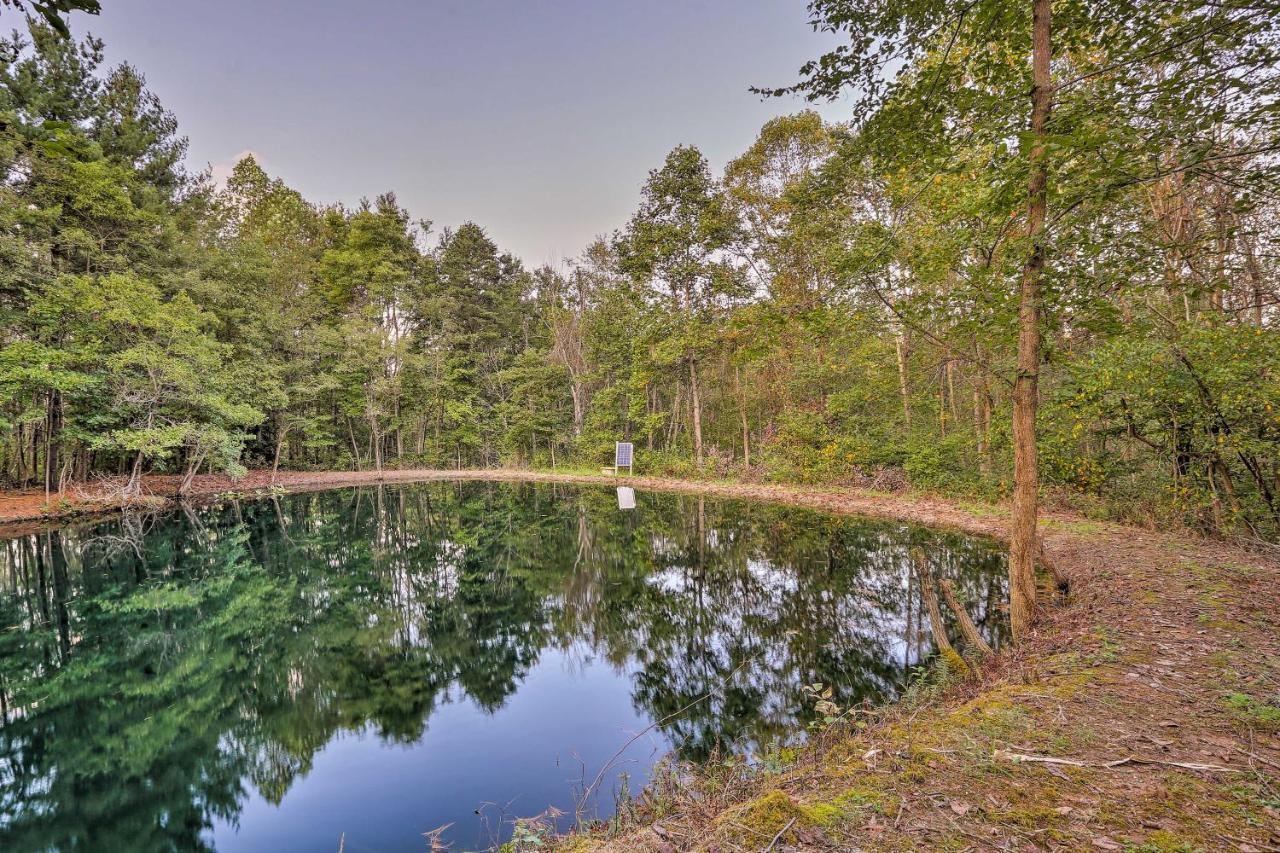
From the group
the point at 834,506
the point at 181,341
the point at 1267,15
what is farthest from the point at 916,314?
the point at 181,341

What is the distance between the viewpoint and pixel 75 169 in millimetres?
15531

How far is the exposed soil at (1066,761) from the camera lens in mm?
2094

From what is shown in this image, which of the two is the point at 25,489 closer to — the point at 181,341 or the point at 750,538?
the point at 181,341

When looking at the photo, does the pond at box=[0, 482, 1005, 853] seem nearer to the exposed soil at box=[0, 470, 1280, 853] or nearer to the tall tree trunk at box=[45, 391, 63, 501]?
the exposed soil at box=[0, 470, 1280, 853]

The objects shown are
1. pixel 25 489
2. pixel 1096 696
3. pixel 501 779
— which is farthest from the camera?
pixel 25 489

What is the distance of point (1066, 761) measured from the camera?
253cm

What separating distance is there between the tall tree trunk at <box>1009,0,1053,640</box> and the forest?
34 mm

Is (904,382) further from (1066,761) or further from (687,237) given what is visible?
(1066,761)

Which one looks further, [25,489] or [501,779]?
[25,489]

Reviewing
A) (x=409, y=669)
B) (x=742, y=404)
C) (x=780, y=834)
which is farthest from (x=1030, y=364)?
(x=742, y=404)

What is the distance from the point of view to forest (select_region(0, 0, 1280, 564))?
422cm

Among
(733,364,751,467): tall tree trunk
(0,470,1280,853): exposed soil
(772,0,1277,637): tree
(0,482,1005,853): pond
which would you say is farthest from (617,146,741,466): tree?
(0,470,1280,853): exposed soil

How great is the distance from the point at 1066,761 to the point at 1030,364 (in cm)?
344

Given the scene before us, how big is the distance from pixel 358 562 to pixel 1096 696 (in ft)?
39.9
